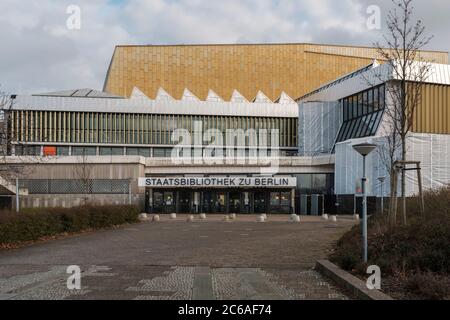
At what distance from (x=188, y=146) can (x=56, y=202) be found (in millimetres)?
23732

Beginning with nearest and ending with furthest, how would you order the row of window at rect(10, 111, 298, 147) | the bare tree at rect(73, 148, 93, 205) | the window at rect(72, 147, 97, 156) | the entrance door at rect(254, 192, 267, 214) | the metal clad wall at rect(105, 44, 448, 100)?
the bare tree at rect(73, 148, 93, 205), the entrance door at rect(254, 192, 267, 214), the row of window at rect(10, 111, 298, 147), the window at rect(72, 147, 97, 156), the metal clad wall at rect(105, 44, 448, 100)

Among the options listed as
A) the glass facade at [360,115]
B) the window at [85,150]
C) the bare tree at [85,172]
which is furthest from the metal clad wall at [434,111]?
the window at [85,150]

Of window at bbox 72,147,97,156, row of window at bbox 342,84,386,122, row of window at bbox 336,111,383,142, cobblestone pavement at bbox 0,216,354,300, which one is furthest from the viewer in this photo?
window at bbox 72,147,97,156

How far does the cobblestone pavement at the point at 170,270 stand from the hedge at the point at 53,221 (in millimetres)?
832

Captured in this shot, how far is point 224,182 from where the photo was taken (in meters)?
58.3

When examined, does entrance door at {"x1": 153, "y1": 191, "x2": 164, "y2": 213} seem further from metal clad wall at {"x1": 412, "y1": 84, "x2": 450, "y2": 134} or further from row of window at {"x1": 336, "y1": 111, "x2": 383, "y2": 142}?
metal clad wall at {"x1": 412, "y1": 84, "x2": 450, "y2": 134}

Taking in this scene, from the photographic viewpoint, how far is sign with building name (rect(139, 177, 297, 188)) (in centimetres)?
5703

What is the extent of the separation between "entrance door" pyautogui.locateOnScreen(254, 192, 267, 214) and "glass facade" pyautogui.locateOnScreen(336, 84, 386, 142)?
1185 cm

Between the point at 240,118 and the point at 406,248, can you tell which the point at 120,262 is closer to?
the point at 406,248

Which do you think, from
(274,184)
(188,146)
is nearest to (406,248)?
(274,184)

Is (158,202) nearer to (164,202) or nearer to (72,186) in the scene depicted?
(164,202)

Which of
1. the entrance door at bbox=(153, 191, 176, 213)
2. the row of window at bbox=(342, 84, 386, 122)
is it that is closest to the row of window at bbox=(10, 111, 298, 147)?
the row of window at bbox=(342, 84, 386, 122)

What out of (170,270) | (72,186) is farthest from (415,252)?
(72,186)

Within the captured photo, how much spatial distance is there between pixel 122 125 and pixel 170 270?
64.7m
